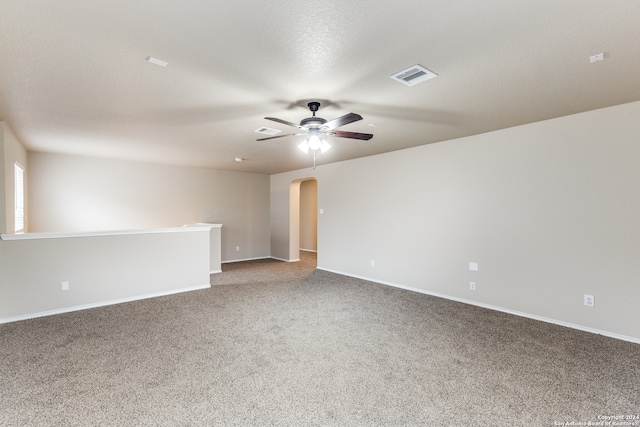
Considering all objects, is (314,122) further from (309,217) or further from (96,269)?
(309,217)

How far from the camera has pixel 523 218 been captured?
3895mm

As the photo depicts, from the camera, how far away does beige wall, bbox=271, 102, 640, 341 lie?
3.21 m

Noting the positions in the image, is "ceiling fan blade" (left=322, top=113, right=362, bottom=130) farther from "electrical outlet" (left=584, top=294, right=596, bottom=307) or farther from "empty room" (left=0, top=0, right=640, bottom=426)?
"electrical outlet" (left=584, top=294, right=596, bottom=307)

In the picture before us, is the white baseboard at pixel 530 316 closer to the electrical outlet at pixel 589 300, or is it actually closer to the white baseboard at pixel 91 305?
the electrical outlet at pixel 589 300

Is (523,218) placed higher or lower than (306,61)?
lower

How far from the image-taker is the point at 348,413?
204 centimetres

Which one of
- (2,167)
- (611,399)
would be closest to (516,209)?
(611,399)

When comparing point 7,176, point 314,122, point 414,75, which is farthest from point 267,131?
point 7,176

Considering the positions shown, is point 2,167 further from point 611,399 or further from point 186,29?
point 611,399

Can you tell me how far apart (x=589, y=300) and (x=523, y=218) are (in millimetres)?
1136

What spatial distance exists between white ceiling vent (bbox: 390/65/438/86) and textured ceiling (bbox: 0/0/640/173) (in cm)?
7

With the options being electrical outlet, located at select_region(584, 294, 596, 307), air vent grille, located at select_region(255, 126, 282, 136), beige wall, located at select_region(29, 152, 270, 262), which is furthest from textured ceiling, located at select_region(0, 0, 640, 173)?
electrical outlet, located at select_region(584, 294, 596, 307)

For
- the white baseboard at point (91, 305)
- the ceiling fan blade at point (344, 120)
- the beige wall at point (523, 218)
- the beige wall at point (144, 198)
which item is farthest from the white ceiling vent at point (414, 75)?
the beige wall at point (144, 198)

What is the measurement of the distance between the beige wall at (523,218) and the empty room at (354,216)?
3cm
